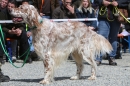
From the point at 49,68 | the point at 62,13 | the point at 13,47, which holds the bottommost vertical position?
the point at 13,47

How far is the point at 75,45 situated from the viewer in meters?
9.57

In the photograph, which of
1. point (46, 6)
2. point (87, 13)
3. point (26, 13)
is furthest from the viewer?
point (46, 6)

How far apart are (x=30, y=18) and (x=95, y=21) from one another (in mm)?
5148

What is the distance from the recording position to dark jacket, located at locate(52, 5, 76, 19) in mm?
14250

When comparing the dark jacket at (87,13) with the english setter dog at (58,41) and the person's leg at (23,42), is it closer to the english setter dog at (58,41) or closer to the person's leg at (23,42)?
the person's leg at (23,42)

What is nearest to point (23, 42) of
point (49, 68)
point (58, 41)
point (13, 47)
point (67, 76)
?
point (13, 47)

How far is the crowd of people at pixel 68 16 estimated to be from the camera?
12383 millimetres

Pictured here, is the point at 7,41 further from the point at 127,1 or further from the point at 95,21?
the point at 127,1

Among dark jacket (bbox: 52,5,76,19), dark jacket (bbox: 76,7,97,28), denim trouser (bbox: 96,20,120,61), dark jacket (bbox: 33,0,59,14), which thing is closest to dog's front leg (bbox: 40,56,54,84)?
denim trouser (bbox: 96,20,120,61)

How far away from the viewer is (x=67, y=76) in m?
10.2

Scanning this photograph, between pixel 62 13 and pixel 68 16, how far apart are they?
226 mm

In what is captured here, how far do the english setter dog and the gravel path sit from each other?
1.00 ft

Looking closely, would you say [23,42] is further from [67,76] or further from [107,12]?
[67,76]

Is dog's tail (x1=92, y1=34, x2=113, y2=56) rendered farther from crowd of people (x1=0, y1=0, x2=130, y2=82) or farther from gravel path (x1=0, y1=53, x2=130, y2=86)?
crowd of people (x1=0, y1=0, x2=130, y2=82)
